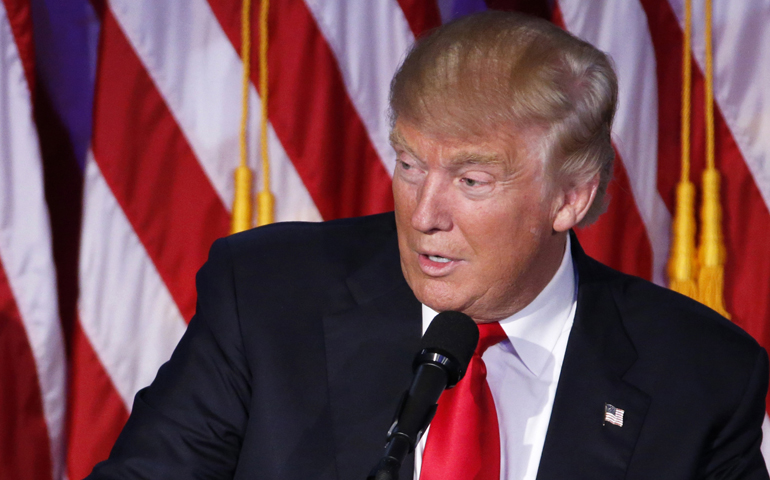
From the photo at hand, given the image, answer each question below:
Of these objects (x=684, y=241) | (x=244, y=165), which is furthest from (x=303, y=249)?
(x=684, y=241)

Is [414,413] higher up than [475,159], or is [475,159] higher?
[475,159]

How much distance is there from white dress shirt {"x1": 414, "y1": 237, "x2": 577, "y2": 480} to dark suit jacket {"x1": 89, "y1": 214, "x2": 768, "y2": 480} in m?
0.04

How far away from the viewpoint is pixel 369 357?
1.35 metres

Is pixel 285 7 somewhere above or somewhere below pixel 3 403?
above

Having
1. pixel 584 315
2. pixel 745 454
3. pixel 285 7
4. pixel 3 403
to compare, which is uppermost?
pixel 285 7

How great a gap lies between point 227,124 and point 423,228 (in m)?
0.93

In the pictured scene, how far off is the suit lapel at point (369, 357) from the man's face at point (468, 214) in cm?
9

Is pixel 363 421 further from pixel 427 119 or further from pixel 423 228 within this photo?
pixel 427 119

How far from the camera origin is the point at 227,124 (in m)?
2.01

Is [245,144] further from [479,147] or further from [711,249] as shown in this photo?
[711,249]

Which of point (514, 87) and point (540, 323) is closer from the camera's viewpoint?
point (514, 87)

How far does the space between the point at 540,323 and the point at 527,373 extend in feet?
0.30

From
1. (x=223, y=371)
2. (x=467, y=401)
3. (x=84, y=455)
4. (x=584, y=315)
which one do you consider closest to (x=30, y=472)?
(x=84, y=455)

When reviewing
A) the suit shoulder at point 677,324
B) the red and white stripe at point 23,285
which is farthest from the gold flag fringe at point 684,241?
the red and white stripe at point 23,285
